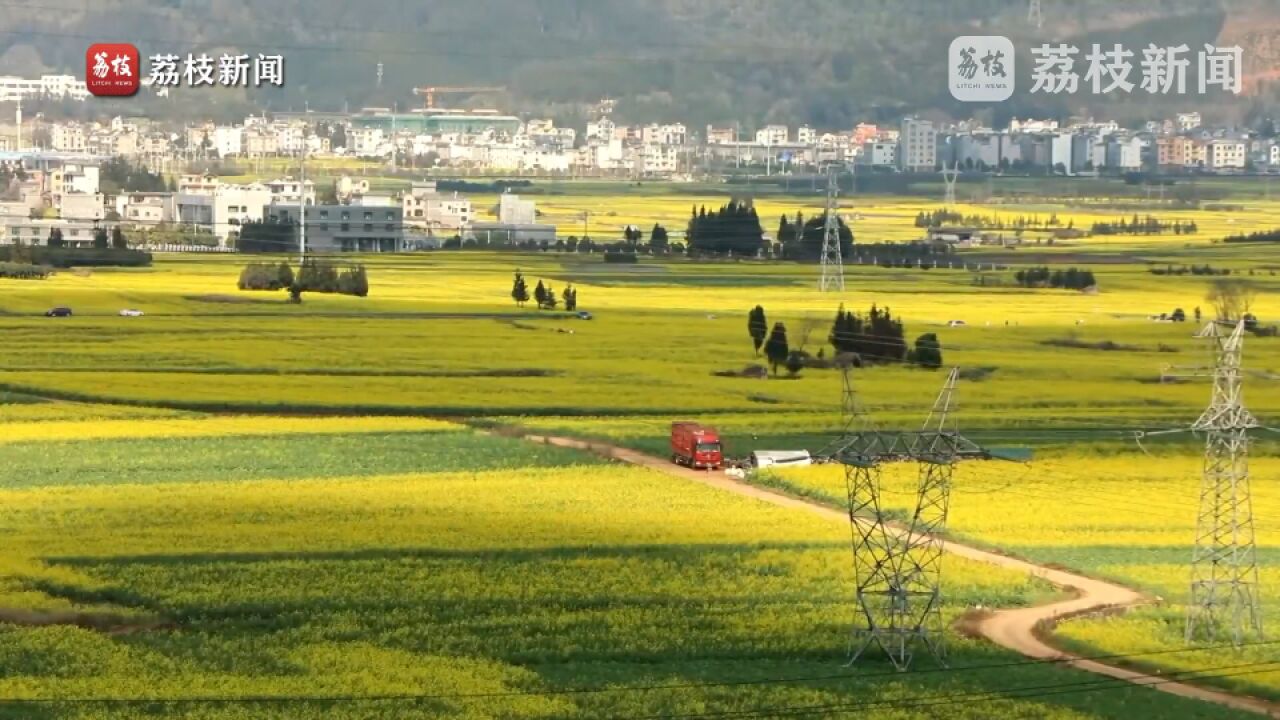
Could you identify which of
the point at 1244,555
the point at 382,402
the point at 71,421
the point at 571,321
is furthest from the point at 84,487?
the point at 571,321

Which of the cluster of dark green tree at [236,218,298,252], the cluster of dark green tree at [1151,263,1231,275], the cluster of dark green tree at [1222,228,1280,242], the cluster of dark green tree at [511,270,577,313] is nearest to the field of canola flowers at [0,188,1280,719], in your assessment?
the cluster of dark green tree at [511,270,577,313]

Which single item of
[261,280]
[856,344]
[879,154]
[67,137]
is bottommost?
[856,344]

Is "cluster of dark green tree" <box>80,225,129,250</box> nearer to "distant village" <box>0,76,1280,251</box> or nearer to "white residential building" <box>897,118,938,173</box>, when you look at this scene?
"distant village" <box>0,76,1280,251</box>

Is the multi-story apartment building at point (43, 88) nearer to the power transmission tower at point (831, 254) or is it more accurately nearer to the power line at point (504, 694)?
the power transmission tower at point (831, 254)

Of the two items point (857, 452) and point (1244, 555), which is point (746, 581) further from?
point (1244, 555)

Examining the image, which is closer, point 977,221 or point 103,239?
point 103,239

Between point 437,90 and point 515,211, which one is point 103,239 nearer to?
point 515,211

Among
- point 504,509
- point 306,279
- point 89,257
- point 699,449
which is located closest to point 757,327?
point 306,279

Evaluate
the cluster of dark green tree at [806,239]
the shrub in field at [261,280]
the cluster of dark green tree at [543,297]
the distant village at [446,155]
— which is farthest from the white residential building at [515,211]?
the shrub in field at [261,280]
